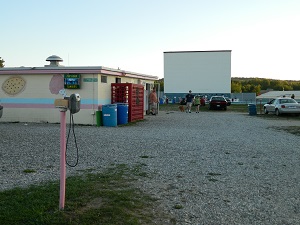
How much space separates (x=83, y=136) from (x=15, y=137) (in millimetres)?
2191

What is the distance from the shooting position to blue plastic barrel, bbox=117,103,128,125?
59.4 ft

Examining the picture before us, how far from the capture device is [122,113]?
18125 mm

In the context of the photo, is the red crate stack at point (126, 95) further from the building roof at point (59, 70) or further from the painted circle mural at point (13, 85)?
the painted circle mural at point (13, 85)

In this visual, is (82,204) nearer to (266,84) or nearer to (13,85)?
(13,85)

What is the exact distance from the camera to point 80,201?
17.6 feet

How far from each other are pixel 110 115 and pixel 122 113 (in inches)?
38.4

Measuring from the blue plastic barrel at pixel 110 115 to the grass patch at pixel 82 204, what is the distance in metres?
10.6

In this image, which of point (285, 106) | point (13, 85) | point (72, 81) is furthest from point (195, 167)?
point (285, 106)

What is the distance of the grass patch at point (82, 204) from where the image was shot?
15.2ft

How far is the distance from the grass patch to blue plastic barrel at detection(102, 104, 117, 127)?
418 inches

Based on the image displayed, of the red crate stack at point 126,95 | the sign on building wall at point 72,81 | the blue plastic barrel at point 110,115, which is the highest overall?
the sign on building wall at point 72,81

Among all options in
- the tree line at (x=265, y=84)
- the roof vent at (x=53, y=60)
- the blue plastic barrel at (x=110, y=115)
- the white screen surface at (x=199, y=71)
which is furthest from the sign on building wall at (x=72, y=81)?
the tree line at (x=265, y=84)

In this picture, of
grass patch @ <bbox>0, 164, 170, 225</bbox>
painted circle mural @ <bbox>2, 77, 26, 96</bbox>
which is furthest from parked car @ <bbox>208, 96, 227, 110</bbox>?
grass patch @ <bbox>0, 164, 170, 225</bbox>

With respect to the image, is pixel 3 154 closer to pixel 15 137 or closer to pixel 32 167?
pixel 32 167
